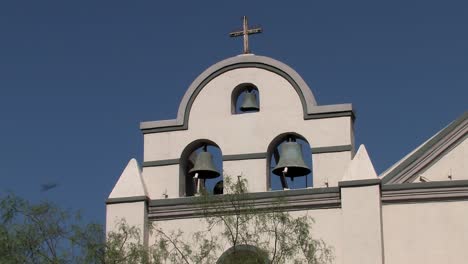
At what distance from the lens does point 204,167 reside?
985 inches

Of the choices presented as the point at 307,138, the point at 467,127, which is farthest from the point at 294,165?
the point at 467,127

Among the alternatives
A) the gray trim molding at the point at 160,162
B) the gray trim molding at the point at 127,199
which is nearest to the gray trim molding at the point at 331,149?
the gray trim molding at the point at 160,162

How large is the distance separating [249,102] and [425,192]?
486cm

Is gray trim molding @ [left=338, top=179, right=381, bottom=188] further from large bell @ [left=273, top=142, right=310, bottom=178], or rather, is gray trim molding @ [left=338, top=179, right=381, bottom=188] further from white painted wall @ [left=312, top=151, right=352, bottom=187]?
large bell @ [left=273, top=142, right=310, bottom=178]

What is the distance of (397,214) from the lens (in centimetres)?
2283

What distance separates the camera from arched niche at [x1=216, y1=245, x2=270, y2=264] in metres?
21.1

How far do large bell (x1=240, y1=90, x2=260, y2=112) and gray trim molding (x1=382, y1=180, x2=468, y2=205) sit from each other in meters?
3.96

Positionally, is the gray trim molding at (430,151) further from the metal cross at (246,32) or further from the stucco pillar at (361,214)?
the metal cross at (246,32)

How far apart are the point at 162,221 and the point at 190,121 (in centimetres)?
246

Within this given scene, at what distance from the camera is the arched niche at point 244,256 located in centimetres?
2109

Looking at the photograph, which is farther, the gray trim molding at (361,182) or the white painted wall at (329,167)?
the white painted wall at (329,167)

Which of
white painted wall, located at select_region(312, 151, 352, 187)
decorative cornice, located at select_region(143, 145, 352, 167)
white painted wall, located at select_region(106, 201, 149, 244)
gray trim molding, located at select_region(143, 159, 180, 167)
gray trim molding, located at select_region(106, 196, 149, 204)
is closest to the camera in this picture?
white painted wall, located at select_region(312, 151, 352, 187)

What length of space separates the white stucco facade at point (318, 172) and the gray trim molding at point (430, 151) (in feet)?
0.07

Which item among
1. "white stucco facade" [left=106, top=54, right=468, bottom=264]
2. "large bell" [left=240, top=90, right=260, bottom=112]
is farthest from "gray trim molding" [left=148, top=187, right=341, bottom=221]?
"large bell" [left=240, top=90, right=260, bottom=112]
